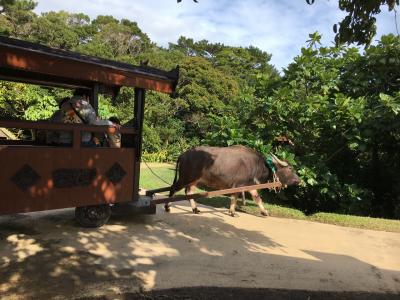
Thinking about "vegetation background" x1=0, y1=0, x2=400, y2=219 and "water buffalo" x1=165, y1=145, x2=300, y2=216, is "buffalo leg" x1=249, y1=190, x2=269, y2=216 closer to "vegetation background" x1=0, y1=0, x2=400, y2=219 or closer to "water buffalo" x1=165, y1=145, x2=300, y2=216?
"water buffalo" x1=165, y1=145, x2=300, y2=216

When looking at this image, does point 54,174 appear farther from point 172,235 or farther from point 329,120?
point 329,120

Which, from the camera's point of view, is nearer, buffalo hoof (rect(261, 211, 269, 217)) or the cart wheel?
the cart wheel

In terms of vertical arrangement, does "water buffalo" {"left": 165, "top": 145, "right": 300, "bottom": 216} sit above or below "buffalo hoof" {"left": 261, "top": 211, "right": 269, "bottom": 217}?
above

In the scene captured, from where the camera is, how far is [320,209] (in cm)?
1193

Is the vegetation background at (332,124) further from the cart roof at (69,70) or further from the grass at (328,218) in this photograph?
the cart roof at (69,70)

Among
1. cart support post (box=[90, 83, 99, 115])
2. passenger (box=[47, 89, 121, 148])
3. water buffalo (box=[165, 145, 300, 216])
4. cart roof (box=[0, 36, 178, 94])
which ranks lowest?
water buffalo (box=[165, 145, 300, 216])

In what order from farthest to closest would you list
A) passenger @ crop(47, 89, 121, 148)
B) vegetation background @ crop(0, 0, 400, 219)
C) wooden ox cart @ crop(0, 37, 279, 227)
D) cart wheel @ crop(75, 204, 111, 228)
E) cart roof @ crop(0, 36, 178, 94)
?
vegetation background @ crop(0, 0, 400, 219)
cart wheel @ crop(75, 204, 111, 228)
passenger @ crop(47, 89, 121, 148)
wooden ox cart @ crop(0, 37, 279, 227)
cart roof @ crop(0, 36, 178, 94)

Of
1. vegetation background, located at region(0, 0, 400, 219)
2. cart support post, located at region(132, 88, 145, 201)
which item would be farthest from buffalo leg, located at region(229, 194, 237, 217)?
cart support post, located at region(132, 88, 145, 201)

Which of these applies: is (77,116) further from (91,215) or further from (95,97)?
(91,215)

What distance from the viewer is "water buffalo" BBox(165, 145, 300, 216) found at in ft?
27.6

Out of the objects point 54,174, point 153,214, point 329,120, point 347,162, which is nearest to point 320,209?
point 347,162

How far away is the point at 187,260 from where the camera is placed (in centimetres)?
562

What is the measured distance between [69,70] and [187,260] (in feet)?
10.2

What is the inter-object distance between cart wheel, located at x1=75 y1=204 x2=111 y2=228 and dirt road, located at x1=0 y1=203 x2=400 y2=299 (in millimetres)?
148
